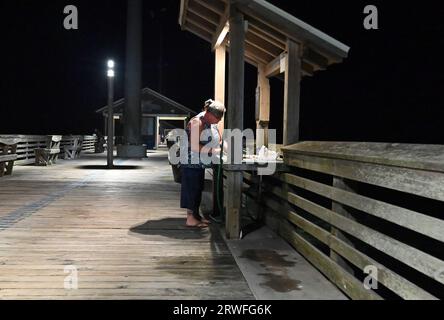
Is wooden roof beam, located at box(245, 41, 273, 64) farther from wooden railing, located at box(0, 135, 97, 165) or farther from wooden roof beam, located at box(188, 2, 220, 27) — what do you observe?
wooden railing, located at box(0, 135, 97, 165)

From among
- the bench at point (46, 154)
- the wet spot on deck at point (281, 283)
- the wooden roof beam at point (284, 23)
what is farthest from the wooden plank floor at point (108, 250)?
the bench at point (46, 154)

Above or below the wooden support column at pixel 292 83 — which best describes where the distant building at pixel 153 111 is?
above

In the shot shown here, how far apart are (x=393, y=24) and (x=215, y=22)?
66.6 m

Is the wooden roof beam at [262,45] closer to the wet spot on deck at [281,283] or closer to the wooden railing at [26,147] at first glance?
the wet spot on deck at [281,283]

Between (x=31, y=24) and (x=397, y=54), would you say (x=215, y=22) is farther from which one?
(x=31, y=24)

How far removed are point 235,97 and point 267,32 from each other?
1.11m

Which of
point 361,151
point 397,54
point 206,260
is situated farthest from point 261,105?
point 397,54

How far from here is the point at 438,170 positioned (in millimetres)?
2645

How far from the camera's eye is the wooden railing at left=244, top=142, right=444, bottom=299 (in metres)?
2.81

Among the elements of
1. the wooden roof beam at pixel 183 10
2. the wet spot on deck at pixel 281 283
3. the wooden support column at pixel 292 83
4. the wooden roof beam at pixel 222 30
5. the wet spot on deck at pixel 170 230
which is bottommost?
the wet spot on deck at pixel 281 283

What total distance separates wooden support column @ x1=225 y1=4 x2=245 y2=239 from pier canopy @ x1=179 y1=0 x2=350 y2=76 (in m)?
0.18

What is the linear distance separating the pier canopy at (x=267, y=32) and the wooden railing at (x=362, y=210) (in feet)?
4.44

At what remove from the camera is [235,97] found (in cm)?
579

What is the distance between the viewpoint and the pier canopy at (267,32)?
5781 mm
